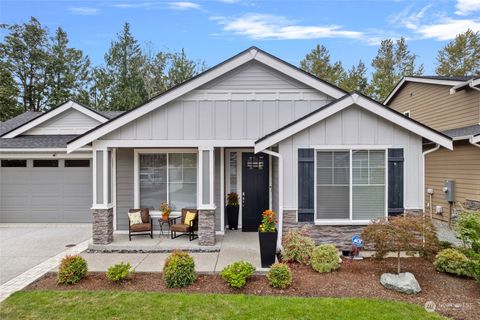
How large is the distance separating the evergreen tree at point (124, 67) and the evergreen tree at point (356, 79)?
18.7 meters

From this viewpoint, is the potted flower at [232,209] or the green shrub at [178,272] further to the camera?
the potted flower at [232,209]

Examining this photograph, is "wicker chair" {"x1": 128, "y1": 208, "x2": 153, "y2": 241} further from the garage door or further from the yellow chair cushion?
the garage door

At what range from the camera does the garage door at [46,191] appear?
10898 mm

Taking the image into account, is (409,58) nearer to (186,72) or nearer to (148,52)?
(186,72)

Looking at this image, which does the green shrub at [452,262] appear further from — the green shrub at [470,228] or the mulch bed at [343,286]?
the green shrub at [470,228]

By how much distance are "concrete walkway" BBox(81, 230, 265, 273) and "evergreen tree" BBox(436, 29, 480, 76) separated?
22800mm

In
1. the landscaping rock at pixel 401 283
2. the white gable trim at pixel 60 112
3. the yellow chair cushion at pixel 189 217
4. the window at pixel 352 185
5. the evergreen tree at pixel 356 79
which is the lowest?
the landscaping rock at pixel 401 283

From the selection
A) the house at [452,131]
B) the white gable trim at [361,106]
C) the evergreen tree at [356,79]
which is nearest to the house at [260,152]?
the white gable trim at [361,106]

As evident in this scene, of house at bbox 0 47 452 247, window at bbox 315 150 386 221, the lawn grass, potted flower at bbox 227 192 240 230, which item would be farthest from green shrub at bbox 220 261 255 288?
potted flower at bbox 227 192 240 230

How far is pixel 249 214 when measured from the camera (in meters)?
9.62

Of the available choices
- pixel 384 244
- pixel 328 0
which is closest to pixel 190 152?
pixel 384 244

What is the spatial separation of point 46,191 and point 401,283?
11.1 m

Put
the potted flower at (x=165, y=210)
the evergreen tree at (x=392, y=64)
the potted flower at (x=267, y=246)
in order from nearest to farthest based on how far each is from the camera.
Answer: the potted flower at (x=267, y=246), the potted flower at (x=165, y=210), the evergreen tree at (x=392, y=64)

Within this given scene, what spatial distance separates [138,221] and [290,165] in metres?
4.51
